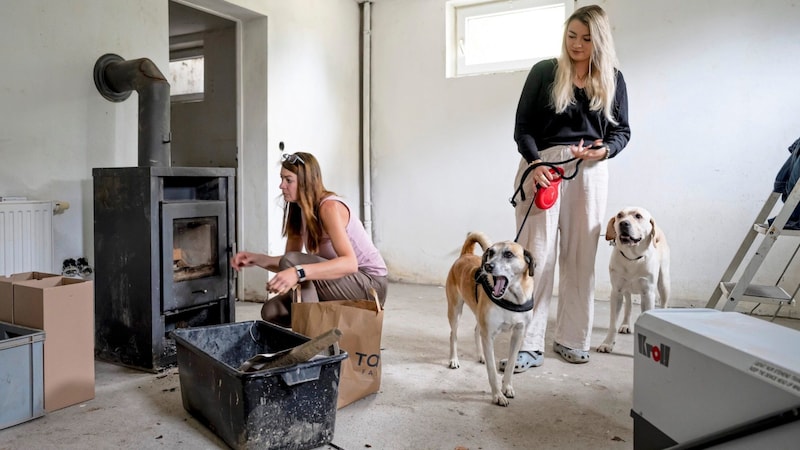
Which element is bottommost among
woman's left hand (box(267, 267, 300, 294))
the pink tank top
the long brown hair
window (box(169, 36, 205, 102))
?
woman's left hand (box(267, 267, 300, 294))

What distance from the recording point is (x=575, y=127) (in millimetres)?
2432

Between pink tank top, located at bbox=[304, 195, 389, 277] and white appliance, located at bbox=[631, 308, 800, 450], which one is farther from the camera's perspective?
pink tank top, located at bbox=[304, 195, 389, 277]

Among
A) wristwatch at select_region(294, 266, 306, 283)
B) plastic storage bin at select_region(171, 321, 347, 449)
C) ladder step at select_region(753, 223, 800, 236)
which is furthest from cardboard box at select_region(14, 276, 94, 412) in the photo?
ladder step at select_region(753, 223, 800, 236)

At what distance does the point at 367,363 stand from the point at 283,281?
0.43 metres

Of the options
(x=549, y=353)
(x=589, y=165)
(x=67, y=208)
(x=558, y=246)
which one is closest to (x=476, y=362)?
(x=549, y=353)

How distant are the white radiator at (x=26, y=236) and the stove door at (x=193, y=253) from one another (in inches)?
22.4

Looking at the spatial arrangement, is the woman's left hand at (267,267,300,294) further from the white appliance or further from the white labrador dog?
the white labrador dog

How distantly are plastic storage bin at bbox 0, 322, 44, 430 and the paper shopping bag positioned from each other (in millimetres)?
885

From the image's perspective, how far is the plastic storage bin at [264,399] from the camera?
4.97ft

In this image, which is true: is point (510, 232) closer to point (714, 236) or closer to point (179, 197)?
point (714, 236)

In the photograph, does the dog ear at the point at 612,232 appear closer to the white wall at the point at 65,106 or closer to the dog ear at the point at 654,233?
the dog ear at the point at 654,233

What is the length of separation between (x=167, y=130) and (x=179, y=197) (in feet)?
1.10

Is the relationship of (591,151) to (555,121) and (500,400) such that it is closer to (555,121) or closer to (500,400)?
(555,121)

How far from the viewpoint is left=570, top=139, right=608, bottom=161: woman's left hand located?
2318 mm
